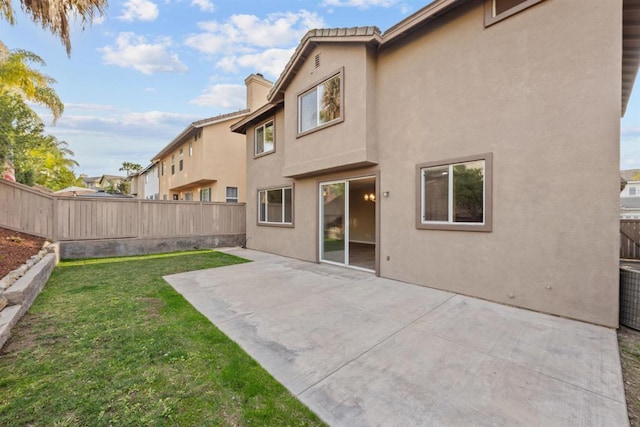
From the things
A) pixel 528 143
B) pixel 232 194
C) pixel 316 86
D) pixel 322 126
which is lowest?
pixel 232 194

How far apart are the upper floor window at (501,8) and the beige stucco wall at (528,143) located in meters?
0.12

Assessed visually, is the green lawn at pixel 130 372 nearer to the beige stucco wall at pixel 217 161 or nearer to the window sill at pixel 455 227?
the window sill at pixel 455 227

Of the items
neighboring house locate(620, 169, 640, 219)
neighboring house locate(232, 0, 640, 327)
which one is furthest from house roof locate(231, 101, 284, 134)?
neighboring house locate(620, 169, 640, 219)

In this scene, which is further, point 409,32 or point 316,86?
point 316,86

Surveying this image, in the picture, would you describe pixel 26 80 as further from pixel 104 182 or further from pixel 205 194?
pixel 104 182

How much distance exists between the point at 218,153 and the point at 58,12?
845 centimetres

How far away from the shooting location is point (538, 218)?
4.49 metres

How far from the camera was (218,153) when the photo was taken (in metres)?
14.5

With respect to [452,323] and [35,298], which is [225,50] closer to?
[35,298]

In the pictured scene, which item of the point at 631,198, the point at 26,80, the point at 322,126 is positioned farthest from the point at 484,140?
the point at 631,198

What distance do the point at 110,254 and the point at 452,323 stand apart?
37.3 ft

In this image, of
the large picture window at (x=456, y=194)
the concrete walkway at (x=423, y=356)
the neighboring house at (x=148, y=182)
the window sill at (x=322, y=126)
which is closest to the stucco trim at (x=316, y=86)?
the window sill at (x=322, y=126)

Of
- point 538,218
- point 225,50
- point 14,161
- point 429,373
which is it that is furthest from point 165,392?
point 225,50

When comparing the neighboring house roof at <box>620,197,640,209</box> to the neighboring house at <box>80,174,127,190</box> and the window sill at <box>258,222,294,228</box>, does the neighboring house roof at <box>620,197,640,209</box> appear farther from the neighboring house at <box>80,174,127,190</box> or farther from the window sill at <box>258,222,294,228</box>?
the neighboring house at <box>80,174,127,190</box>
